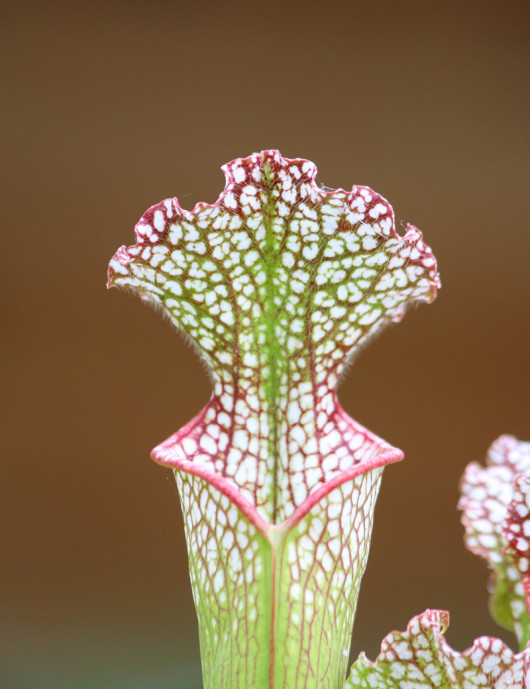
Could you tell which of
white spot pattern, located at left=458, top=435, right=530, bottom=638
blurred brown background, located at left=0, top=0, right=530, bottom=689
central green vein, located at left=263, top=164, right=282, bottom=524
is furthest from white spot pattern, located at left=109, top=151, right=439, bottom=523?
blurred brown background, located at left=0, top=0, right=530, bottom=689

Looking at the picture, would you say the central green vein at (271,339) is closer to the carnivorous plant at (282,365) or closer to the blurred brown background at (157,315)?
the carnivorous plant at (282,365)

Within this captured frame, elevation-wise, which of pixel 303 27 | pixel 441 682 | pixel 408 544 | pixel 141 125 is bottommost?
pixel 408 544

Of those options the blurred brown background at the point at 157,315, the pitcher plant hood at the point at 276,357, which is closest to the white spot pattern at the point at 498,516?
the pitcher plant hood at the point at 276,357

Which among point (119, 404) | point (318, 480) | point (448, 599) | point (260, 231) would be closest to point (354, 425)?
point (318, 480)

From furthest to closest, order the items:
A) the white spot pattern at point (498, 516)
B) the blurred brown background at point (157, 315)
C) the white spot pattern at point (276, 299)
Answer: the blurred brown background at point (157, 315)
the white spot pattern at point (498, 516)
the white spot pattern at point (276, 299)

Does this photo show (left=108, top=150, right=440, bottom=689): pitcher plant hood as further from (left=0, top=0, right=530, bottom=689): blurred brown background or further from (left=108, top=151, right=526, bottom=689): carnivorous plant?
(left=0, top=0, right=530, bottom=689): blurred brown background

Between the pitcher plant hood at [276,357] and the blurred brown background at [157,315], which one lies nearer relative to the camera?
the pitcher plant hood at [276,357]

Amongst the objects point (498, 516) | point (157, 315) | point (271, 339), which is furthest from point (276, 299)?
point (157, 315)

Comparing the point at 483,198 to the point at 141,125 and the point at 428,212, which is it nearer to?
the point at 428,212

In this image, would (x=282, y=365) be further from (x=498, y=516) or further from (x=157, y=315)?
(x=157, y=315)
